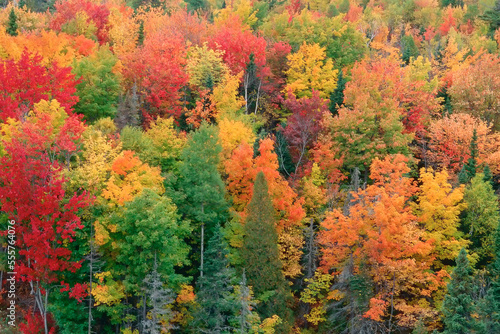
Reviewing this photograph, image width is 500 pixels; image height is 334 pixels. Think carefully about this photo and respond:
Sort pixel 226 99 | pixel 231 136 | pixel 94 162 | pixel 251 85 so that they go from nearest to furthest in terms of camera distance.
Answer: pixel 94 162
pixel 231 136
pixel 226 99
pixel 251 85

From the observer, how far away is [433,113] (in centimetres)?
5550

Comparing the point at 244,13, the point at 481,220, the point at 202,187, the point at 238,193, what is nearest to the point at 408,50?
the point at 244,13

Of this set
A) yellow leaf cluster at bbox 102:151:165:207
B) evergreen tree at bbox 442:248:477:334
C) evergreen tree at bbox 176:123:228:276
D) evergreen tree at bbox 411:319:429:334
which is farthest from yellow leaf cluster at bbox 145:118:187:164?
evergreen tree at bbox 442:248:477:334

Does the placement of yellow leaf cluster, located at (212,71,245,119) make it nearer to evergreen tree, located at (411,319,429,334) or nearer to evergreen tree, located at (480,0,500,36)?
evergreen tree, located at (411,319,429,334)

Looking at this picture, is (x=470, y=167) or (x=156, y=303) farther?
(x=470, y=167)

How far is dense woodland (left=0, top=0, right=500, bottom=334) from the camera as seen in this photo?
35.8 meters

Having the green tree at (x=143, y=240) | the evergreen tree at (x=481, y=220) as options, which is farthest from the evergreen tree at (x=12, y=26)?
the evergreen tree at (x=481, y=220)

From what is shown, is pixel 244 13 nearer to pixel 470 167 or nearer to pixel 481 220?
pixel 470 167

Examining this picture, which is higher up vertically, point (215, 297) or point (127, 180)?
point (127, 180)

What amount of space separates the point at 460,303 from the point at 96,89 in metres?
33.4

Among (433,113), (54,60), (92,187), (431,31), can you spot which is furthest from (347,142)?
(431,31)

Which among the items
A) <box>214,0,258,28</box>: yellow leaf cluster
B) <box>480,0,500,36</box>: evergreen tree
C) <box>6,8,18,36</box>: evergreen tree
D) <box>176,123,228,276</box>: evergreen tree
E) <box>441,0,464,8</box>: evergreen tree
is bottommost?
<box>176,123,228,276</box>: evergreen tree

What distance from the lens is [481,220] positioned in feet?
137

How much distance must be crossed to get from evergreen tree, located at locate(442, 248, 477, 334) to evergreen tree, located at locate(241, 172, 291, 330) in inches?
460
